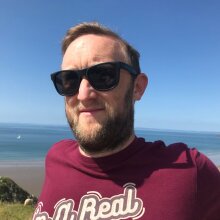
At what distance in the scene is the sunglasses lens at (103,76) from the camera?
222cm

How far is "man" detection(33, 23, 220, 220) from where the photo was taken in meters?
2.00

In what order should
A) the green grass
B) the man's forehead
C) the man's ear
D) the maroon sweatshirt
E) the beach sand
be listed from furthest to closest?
the beach sand
the green grass
the man's ear
the man's forehead
the maroon sweatshirt

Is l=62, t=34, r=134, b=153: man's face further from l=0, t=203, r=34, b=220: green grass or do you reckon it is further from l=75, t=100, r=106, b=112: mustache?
l=0, t=203, r=34, b=220: green grass

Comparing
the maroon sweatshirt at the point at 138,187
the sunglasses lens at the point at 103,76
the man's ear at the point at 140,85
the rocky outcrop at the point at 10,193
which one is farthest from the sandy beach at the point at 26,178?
the sunglasses lens at the point at 103,76

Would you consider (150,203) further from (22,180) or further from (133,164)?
(22,180)

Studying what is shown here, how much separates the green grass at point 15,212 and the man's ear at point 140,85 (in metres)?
5.25

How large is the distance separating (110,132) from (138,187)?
0.35 meters

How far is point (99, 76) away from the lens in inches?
87.9

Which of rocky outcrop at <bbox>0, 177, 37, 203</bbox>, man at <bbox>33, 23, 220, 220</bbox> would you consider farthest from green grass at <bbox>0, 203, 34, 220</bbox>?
man at <bbox>33, 23, 220, 220</bbox>

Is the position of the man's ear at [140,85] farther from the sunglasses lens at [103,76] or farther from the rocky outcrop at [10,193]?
the rocky outcrop at [10,193]

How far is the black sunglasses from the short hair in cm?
12

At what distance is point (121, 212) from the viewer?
6.75 feet

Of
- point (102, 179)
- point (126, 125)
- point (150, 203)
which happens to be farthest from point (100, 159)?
point (150, 203)

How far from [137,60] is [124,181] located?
0.82 meters
